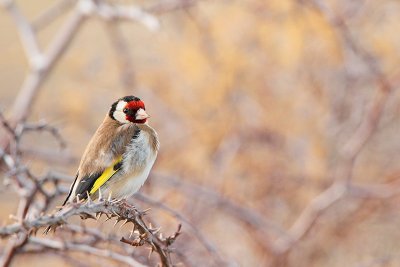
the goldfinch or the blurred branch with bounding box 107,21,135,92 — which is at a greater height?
the blurred branch with bounding box 107,21,135,92

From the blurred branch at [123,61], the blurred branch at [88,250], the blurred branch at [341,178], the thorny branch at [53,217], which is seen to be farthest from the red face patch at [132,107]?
the blurred branch at [123,61]

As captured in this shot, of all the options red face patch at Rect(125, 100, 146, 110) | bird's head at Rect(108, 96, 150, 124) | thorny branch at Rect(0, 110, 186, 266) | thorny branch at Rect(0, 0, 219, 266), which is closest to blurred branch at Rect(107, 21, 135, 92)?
thorny branch at Rect(0, 0, 219, 266)

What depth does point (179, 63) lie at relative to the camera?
9859 millimetres

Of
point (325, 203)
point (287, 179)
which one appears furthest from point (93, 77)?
point (325, 203)

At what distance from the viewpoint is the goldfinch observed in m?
3.63

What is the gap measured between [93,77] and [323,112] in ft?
9.77

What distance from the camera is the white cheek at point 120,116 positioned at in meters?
3.88

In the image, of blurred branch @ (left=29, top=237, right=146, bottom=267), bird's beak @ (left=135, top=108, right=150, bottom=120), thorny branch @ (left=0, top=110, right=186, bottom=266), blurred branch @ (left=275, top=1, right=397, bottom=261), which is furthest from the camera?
blurred branch @ (left=275, top=1, right=397, bottom=261)

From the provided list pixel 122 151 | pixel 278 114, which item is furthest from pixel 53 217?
pixel 278 114

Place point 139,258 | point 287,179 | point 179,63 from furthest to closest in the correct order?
point 179,63, point 287,179, point 139,258

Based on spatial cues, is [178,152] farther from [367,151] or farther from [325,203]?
[325,203]

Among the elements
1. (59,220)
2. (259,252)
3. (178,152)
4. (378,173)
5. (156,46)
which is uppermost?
(156,46)

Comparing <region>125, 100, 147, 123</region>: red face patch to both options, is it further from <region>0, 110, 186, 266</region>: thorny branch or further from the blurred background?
the blurred background

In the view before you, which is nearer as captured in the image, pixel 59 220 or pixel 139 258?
pixel 59 220
